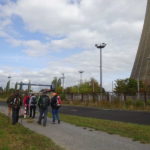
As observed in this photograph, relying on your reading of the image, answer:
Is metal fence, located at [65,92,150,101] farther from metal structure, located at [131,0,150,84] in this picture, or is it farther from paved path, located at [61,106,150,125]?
metal structure, located at [131,0,150,84]

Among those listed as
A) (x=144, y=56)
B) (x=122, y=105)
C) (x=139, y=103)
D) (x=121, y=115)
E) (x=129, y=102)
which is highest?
(x=144, y=56)

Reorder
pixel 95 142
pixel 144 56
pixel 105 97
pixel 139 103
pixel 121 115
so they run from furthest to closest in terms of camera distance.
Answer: pixel 144 56
pixel 105 97
pixel 139 103
pixel 121 115
pixel 95 142

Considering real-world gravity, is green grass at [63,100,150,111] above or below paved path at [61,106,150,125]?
above

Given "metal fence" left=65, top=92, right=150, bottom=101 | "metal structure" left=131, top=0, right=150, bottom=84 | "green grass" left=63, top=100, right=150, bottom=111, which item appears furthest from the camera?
"metal structure" left=131, top=0, right=150, bottom=84

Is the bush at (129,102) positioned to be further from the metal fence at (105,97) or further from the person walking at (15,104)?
the person walking at (15,104)

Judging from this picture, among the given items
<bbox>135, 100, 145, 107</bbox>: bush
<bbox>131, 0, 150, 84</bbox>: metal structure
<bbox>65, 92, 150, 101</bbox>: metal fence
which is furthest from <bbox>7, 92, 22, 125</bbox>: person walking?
<bbox>131, 0, 150, 84</bbox>: metal structure

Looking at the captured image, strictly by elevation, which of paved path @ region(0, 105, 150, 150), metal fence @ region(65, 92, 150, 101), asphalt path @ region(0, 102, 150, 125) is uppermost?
metal fence @ region(65, 92, 150, 101)

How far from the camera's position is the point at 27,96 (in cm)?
1586

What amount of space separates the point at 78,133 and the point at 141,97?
2315 cm

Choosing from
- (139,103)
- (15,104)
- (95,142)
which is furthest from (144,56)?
(95,142)

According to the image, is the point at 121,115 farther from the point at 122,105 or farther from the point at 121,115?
the point at 122,105

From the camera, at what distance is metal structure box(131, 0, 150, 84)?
59219 millimetres

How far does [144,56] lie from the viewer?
60.3 meters

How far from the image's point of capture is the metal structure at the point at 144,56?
59.2m
